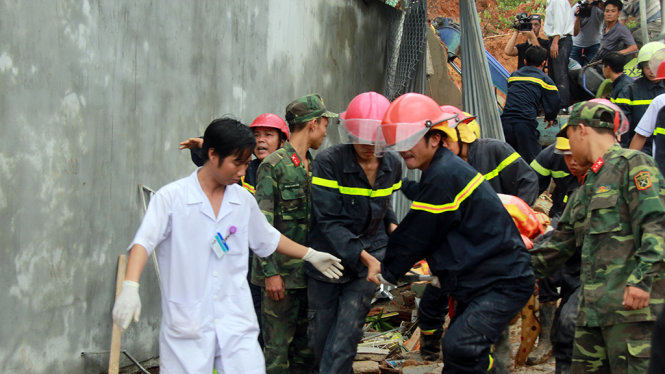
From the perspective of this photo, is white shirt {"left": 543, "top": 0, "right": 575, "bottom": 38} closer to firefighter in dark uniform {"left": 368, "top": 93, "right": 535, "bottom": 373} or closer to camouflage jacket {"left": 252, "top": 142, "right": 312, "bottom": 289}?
camouflage jacket {"left": 252, "top": 142, "right": 312, "bottom": 289}

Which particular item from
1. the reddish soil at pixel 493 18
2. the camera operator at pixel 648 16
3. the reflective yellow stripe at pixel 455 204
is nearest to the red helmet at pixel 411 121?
the reflective yellow stripe at pixel 455 204

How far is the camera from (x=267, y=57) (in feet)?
22.7

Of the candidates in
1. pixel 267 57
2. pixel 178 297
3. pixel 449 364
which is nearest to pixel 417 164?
pixel 449 364

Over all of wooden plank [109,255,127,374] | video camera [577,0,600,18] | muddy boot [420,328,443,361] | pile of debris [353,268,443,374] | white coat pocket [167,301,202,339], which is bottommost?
pile of debris [353,268,443,374]

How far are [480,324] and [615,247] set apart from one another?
33.4 inches

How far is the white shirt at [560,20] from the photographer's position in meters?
11.3

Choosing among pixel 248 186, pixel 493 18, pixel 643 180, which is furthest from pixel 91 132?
pixel 493 18

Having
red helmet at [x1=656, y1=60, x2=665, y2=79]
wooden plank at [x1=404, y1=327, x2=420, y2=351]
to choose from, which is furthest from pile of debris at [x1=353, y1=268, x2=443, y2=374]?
red helmet at [x1=656, y1=60, x2=665, y2=79]

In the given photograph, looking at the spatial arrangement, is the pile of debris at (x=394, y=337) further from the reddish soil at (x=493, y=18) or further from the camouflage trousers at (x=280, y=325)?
the reddish soil at (x=493, y=18)

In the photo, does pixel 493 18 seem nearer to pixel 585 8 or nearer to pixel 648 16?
pixel 648 16

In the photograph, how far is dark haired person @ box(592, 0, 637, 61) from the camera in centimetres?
1062

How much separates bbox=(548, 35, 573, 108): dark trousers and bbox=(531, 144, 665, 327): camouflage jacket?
25.6 feet

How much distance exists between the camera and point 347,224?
4.71 meters

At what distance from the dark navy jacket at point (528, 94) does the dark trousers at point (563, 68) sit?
237cm
